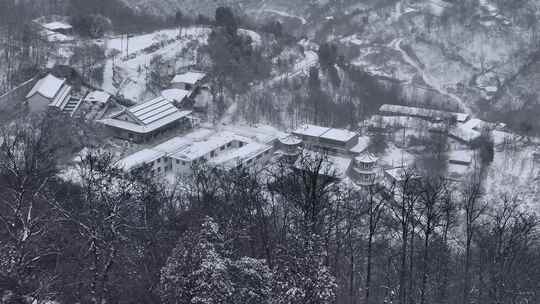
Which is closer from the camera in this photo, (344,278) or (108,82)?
(344,278)

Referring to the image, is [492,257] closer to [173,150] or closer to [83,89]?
[173,150]

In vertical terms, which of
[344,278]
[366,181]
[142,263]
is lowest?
[366,181]

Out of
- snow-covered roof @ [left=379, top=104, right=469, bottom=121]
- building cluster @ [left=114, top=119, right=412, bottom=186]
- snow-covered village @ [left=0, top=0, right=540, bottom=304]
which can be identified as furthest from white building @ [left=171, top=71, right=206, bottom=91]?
snow-covered roof @ [left=379, top=104, right=469, bottom=121]

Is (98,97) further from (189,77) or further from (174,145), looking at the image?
(174,145)

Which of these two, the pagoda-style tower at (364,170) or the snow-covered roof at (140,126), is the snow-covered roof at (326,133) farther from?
the snow-covered roof at (140,126)

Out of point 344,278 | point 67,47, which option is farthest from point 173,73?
point 344,278

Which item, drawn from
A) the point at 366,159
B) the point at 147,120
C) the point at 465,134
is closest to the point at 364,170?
the point at 366,159

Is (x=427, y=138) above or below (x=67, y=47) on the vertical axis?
below
